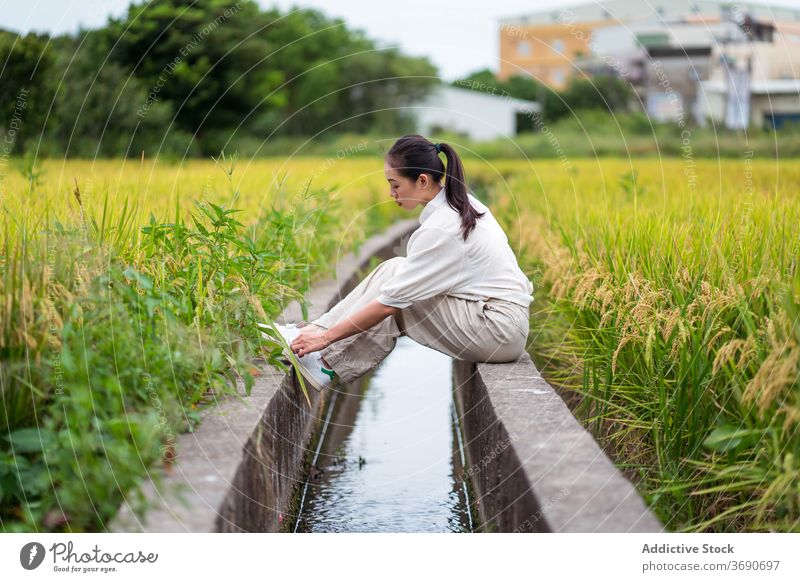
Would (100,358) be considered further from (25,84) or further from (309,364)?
(25,84)

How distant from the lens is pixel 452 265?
10.9 ft

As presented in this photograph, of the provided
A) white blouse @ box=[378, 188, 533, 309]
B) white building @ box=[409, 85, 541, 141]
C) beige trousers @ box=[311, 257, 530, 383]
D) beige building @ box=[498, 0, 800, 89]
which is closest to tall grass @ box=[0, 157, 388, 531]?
beige trousers @ box=[311, 257, 530, 383]

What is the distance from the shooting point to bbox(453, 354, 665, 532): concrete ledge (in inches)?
83.8

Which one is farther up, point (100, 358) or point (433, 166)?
point (433, 166)

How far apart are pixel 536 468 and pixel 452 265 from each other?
111 cm

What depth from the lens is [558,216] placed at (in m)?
6.08

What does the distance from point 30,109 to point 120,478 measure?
10893 millimetres

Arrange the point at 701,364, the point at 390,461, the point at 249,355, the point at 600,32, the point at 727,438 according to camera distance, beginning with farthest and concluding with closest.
→ the point at 600,32 < the point at 390,461 < the point at 249,355 < the point at 701,364 < the point at 727,438

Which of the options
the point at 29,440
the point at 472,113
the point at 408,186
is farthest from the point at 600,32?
the point at 29,440

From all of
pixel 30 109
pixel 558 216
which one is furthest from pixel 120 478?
pixel 30 109

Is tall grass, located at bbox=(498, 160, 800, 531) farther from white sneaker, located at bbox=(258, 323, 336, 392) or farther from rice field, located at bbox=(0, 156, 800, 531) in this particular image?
white sneaker, located at bbox=(258, 323, 336, 392)

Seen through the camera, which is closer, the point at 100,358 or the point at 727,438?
the point at 100,358

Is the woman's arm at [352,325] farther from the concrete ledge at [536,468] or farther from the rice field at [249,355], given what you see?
the concrete ledge at [536,468]
